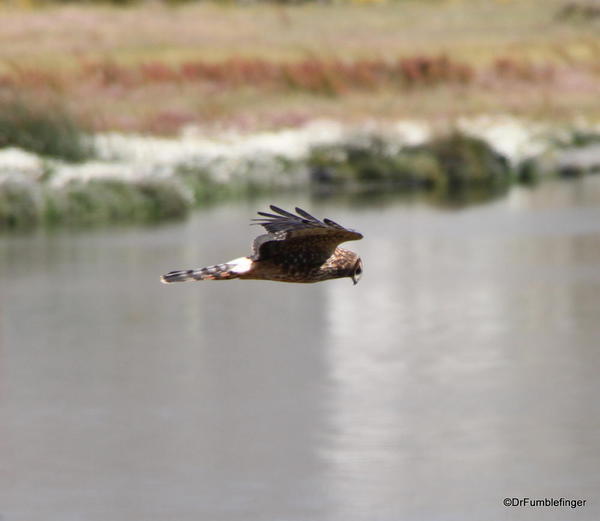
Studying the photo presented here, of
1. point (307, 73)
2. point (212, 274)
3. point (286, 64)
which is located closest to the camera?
point (212, 274)

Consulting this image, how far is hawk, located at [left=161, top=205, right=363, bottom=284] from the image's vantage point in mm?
7211

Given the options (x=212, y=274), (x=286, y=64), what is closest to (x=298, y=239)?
(x=212, y=274)

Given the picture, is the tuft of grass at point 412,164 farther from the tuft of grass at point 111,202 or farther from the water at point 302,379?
the water at point 302,379

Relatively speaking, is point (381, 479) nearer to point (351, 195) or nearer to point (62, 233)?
point (62, 233)

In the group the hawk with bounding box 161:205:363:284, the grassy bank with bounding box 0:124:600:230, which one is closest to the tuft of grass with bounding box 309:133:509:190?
the grassy bank with bounding box 0:124:600:230

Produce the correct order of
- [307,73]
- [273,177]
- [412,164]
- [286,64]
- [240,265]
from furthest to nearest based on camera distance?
[286,64]
[307,73]
[412,164]
[273,177]
[240,265]

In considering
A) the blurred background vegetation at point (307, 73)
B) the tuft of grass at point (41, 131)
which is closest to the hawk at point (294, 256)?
the blurred background vegetation at point (307, 73)

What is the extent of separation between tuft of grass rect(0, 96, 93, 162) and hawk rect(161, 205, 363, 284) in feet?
48.7

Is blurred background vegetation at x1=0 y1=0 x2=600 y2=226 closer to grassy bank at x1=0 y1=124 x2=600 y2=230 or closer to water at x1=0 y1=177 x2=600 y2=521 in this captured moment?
grassy bank at x1=0 y1=124 x2=600 y2=230

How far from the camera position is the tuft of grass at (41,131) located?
72.7ft

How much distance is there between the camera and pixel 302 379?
40.1ft

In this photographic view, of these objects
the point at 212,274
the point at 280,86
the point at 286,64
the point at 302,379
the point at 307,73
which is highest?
the point at 286,64

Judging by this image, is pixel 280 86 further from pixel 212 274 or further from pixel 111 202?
pixel 212 274

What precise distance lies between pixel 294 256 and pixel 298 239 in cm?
10
